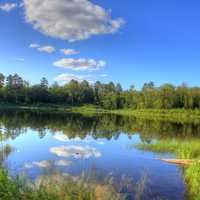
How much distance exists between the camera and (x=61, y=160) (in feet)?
70.1

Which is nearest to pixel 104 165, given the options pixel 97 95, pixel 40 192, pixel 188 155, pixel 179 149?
pixel 188 155

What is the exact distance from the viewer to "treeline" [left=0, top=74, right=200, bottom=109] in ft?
365

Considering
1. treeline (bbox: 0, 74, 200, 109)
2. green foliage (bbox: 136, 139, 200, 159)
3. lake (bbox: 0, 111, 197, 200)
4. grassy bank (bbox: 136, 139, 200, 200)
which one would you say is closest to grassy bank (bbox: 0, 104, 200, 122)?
treeline (bbox: 0, 74, 200, 109)

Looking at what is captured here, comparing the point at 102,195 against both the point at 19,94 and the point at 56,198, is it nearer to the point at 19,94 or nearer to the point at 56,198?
the point at 56,198

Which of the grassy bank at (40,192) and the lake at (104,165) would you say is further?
the lake at (104,165)

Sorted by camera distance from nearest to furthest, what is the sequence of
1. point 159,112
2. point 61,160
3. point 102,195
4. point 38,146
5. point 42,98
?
point 102,195 < point 61,160 < point 38,146 < point 159,112 < point 42,98

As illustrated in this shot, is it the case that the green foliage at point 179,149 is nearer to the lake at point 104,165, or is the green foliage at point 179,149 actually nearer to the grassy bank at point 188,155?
the grassy bank at point 188,155

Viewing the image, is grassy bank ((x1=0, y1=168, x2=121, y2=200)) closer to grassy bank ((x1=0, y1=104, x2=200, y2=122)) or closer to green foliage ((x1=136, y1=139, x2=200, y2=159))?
green foliage ((x1=136, y1=139, x2=200, y2=159))

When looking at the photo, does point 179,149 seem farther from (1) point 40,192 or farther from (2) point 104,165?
(1) point 40,192

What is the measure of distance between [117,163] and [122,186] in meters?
6.65

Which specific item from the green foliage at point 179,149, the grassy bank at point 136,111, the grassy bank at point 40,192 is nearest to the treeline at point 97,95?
the grassy bank at point 136,111

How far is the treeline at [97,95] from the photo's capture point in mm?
111125

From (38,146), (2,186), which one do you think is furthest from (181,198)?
(38,146)

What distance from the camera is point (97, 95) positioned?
133m
